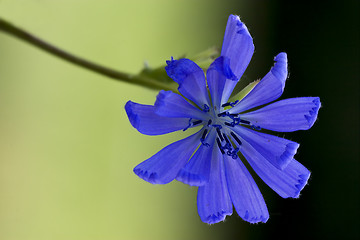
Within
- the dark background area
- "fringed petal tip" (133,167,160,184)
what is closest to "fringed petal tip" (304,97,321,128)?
"fringed petal tip" (133,167,160,184)

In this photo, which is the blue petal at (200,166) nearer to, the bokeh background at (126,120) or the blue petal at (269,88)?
the blue petal at (269,88)

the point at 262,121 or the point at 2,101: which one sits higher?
the point at 2,101

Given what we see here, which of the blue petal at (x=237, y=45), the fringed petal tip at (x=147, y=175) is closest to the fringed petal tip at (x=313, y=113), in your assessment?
the blue petal at (x=237, y=45)

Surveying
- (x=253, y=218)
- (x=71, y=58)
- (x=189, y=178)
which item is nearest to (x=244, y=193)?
(x=253, y=218)

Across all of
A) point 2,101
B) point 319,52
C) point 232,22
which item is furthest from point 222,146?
point 319,52

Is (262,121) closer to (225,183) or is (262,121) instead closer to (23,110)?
(225,183)

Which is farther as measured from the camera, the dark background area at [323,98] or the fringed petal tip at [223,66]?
the dark background area at [323,98]
